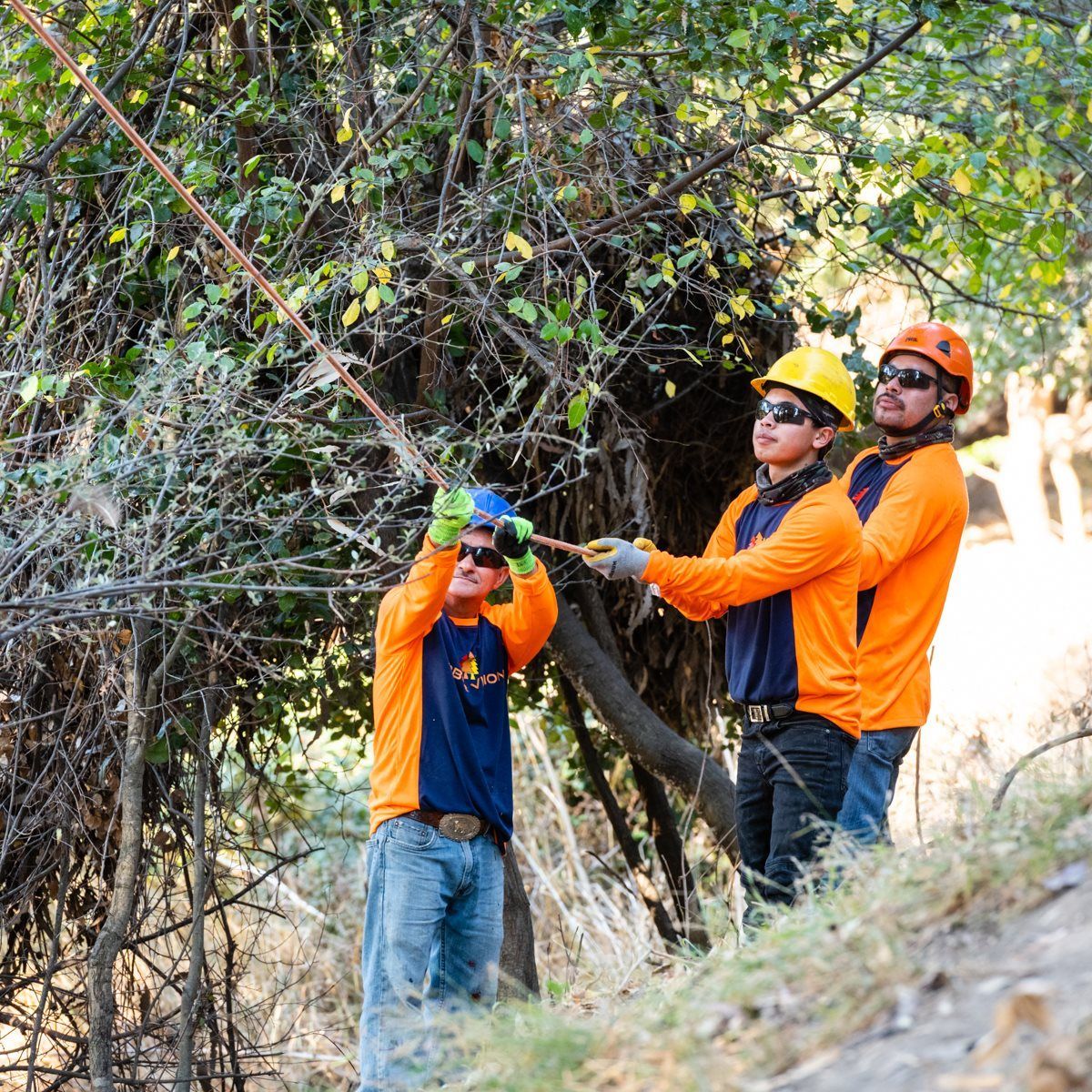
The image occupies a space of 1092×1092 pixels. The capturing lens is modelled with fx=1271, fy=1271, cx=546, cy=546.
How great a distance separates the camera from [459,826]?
3682 millimetres

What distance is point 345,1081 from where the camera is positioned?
666cm

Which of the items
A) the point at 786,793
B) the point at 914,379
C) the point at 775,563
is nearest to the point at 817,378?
the point at 914,379

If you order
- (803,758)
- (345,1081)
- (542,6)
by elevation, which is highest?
(542,6)

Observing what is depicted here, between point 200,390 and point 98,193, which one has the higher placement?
point 98,193

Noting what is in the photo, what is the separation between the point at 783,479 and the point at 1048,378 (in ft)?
36.3

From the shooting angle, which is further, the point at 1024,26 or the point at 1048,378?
the point at 1048,378

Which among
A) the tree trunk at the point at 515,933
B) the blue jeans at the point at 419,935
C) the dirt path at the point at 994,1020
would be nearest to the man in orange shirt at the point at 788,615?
the blue jeans at the point at 419,935

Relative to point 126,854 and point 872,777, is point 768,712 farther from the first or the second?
point 126,854

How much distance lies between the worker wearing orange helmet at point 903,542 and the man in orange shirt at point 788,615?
17cm

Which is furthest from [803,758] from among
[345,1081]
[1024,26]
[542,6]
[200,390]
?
[345,1081]

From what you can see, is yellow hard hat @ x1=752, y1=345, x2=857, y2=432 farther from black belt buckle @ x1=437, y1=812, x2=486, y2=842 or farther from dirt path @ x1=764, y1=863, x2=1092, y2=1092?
dirt path @ x1=764, y1=863, x2=1092, y2=1092

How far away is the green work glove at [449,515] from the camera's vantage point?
132 inches

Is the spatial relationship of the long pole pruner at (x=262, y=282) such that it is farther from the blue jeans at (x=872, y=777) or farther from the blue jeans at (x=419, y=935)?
the blue jeans at (x=872, y=777)

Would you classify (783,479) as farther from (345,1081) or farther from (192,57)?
(345,1081)
